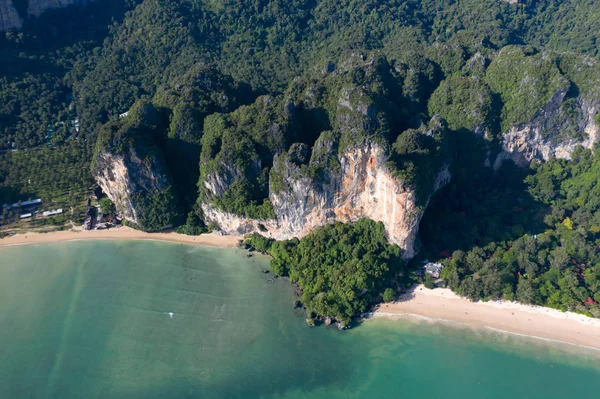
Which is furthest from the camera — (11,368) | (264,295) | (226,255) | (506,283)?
(226,255)

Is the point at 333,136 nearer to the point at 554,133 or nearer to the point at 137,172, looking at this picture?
the point at 137,172

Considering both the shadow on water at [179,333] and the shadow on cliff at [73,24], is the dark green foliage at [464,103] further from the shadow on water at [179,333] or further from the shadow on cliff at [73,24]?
the shadow on cliff at [73,24]

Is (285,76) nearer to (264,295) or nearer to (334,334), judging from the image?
(264,295)

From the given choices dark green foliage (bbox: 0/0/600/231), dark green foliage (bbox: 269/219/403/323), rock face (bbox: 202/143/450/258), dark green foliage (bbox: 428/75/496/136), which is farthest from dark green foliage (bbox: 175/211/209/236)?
dark green foliage (bbox: 428/75/496/136)

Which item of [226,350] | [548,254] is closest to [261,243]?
[226,350]

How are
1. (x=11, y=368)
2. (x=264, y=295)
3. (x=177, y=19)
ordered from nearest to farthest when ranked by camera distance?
(x=11, y=368), (x=264, y=295), (x=177, y=19)

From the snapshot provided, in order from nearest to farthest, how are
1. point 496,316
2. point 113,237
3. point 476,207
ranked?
point 496,316, point 476,207, point 113,237

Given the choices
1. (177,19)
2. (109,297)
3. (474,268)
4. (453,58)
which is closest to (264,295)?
(109,297)
